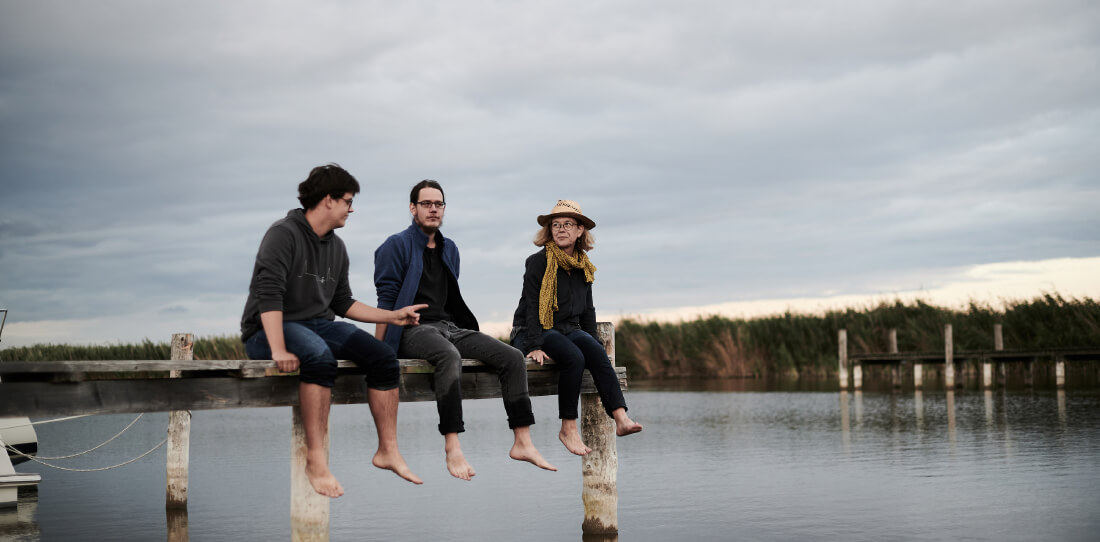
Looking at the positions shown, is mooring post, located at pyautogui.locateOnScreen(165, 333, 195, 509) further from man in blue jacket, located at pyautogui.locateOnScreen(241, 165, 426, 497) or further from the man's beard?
man in blue jacket, located at pyautogui.locateOnScreen(241, 165, 426, 497)

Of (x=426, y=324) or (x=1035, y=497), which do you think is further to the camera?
(x=1035, y=497)

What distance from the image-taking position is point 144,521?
944 centimetres

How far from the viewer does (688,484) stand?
10625 mm

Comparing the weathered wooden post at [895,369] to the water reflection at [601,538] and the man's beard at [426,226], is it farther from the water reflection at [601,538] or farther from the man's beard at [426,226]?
the man's beard at [426,226]

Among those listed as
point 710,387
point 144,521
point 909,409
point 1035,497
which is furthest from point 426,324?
point 710,387

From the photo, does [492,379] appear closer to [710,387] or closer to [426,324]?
[426,324]

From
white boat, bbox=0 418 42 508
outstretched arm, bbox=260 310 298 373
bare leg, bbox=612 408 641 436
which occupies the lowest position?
white boat, bbox=0 418 42 508

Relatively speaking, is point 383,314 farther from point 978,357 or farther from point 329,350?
point 978,357

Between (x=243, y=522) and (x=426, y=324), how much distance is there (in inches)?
165

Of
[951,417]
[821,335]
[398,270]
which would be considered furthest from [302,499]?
[821,335]

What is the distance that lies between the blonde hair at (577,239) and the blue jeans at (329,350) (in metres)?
1.66

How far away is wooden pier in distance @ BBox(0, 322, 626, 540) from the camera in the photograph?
188 inches

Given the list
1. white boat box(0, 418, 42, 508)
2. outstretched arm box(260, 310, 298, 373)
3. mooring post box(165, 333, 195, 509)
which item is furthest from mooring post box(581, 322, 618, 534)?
white boat box(0, 418, 42, 508)

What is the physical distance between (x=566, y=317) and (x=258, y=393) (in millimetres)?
2182
